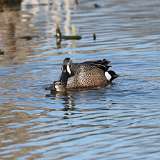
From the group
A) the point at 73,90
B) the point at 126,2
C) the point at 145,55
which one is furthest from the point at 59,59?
the point at 126,2

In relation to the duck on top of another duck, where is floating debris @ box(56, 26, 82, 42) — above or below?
above

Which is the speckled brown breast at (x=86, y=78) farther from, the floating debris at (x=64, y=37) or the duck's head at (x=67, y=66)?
the floating debris at (x=64, y=37)

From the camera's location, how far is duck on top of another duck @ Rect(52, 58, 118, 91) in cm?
1608

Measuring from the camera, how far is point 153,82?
619 inches

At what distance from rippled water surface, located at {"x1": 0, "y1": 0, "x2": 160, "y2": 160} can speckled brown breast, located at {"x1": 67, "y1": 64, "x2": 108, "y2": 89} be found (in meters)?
0.38

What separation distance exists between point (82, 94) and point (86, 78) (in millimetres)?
885

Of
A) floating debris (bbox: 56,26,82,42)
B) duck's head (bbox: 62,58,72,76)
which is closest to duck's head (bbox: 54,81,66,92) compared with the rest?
duck's head (bbox: 62,58,72,76)

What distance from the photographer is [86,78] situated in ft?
53.1

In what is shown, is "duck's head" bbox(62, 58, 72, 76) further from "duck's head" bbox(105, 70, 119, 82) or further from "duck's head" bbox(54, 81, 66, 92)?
"duck's head" bbox(105, 70, 119, 82)

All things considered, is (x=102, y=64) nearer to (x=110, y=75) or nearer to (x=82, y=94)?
(x=110, y=75)

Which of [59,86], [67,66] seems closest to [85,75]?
[67,66]

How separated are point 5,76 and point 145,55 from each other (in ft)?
11.9

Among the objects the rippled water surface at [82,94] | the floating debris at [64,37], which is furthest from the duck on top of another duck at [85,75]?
the floating debris at [64,37]

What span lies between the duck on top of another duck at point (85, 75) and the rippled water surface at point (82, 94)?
1.04 feet
